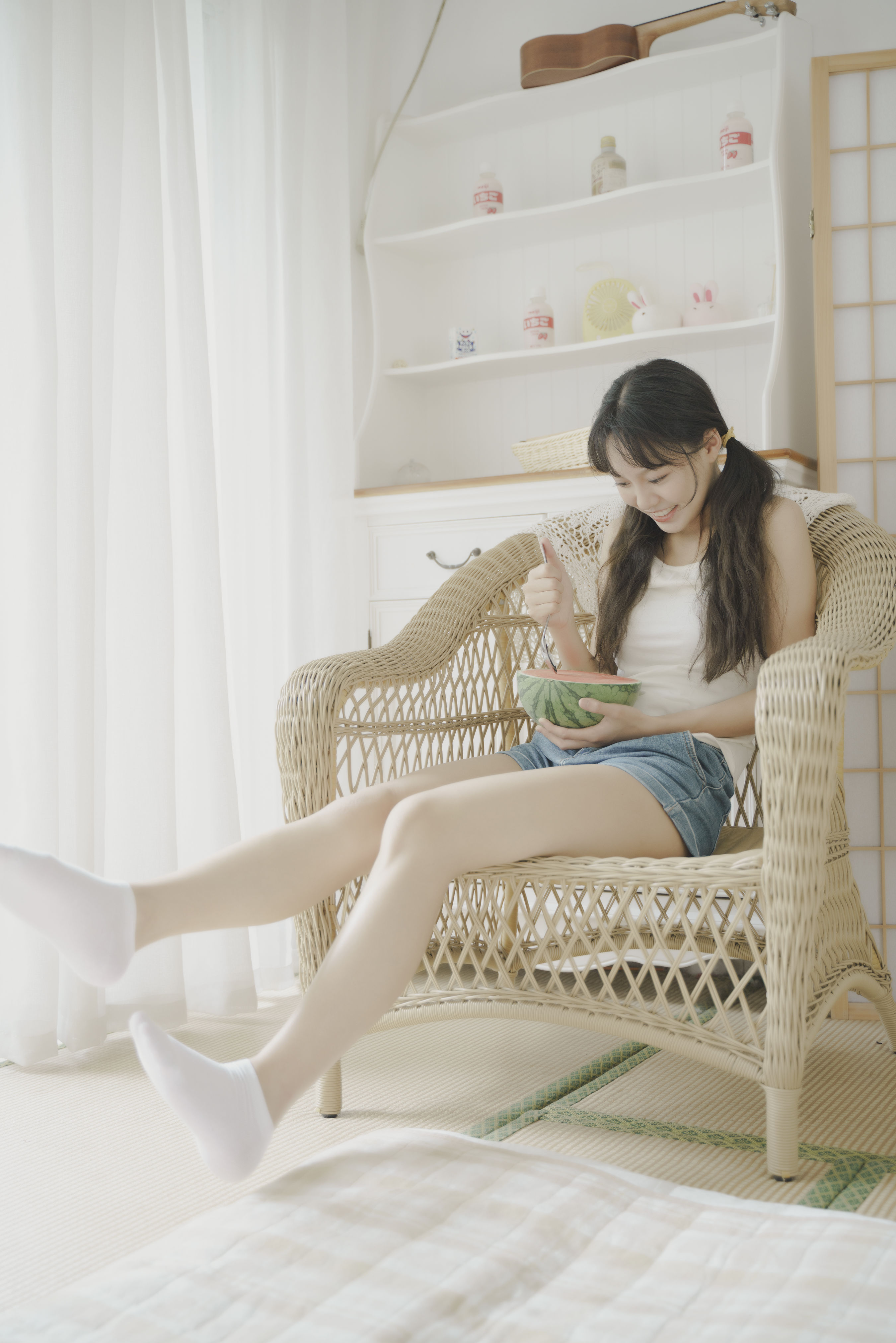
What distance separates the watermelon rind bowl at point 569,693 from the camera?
1539 millimetres

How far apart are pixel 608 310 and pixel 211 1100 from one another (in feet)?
7.45

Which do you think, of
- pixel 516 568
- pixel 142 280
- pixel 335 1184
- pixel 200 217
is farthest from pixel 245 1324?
pixel 200 217

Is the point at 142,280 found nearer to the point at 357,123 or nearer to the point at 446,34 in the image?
the point at 357,123

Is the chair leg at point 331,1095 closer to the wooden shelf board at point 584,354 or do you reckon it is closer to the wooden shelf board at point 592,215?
the wooden shelf board at point 584,354

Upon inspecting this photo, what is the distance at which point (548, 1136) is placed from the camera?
4.68ft

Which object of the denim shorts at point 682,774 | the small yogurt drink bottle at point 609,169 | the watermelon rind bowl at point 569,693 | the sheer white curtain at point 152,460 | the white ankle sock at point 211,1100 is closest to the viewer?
the white ankle sock at point 211,1100

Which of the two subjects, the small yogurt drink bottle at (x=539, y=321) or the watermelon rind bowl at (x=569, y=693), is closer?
the watermelon rind bowl at (x=569, y=693)

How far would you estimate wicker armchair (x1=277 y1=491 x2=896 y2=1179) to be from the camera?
125 centimetres

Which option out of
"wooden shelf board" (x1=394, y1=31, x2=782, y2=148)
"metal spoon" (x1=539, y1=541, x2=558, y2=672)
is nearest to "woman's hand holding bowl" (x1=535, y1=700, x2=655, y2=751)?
"metal spoon" (x1=539, y1=541, x2=558, y2=672)

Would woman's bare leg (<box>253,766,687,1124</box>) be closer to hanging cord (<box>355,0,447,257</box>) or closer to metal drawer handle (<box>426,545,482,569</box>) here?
metal drawer handle (<box>426,545,482,569</box>)

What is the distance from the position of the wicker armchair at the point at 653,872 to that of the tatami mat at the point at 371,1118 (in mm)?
95

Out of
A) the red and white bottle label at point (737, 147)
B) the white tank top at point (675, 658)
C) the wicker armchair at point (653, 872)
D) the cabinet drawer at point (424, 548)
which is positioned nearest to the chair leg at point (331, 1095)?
the wicker armchair at point (653, 872)

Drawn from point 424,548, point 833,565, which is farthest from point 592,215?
point 833,565

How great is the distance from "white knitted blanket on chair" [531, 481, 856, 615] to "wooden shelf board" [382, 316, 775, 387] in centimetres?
71
